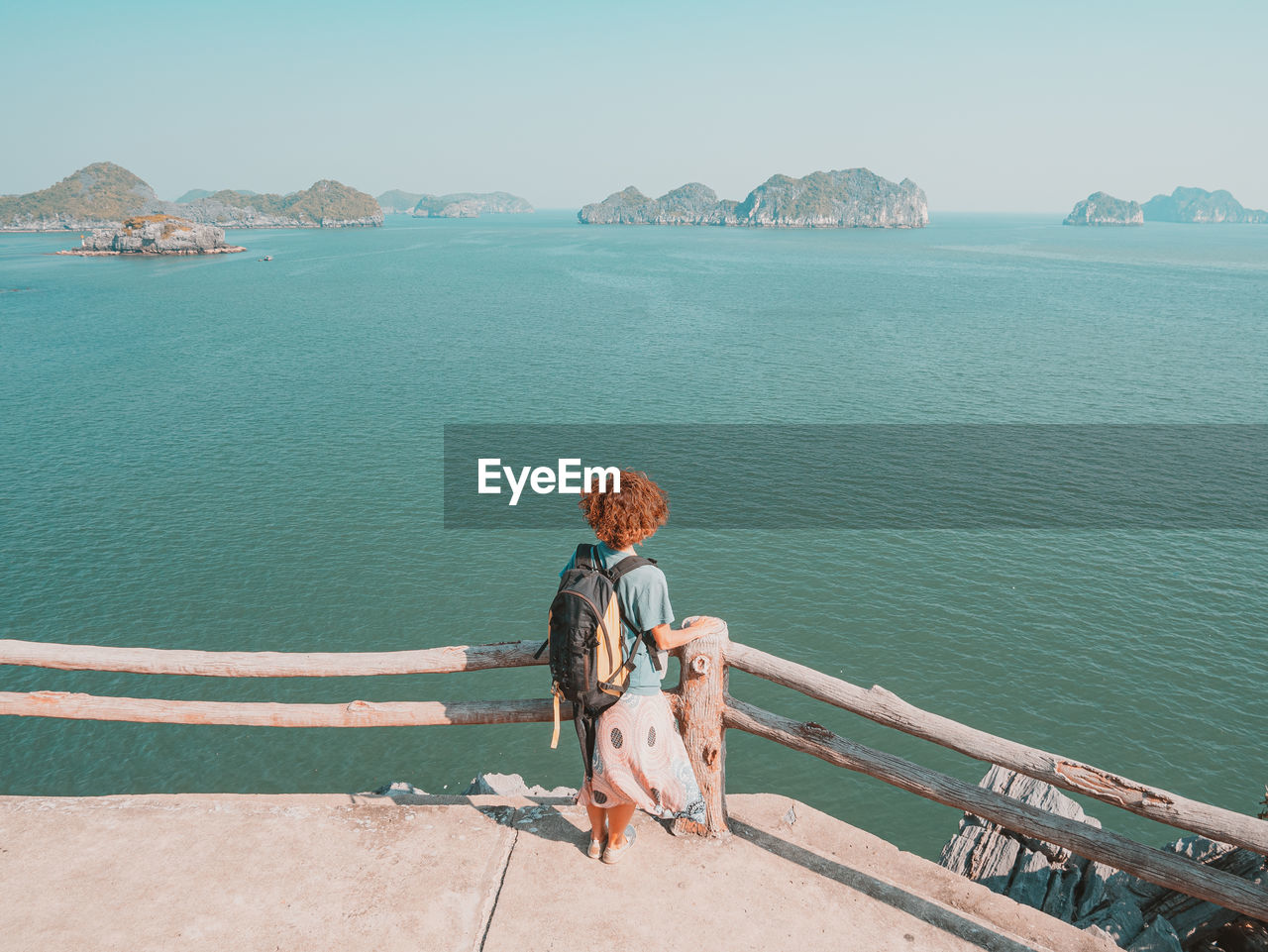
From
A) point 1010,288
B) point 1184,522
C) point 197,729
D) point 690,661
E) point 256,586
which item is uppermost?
point 1010,288

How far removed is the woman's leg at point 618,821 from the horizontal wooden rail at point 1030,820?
107 centimetres

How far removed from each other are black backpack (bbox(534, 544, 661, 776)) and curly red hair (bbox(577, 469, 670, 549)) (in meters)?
0.18

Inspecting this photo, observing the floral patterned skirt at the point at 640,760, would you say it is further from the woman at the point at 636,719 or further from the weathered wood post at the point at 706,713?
the weathered wood post at the point at 706,713

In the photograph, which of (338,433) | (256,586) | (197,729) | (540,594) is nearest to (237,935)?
(197,729)

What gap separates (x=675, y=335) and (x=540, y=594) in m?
49.3

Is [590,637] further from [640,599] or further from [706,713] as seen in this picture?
[706,713]

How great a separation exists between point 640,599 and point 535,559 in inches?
1099

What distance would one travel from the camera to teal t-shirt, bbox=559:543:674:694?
5.20 meters

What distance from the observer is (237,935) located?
5164 mm

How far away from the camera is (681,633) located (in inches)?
218

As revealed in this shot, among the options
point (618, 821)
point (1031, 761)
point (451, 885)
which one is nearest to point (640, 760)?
point (618, 821)

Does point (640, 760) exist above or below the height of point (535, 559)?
above

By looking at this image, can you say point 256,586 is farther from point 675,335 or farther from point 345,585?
point 675,335

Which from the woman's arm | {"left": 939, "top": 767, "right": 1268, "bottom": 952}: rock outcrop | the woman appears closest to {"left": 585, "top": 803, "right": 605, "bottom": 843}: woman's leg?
the woman
